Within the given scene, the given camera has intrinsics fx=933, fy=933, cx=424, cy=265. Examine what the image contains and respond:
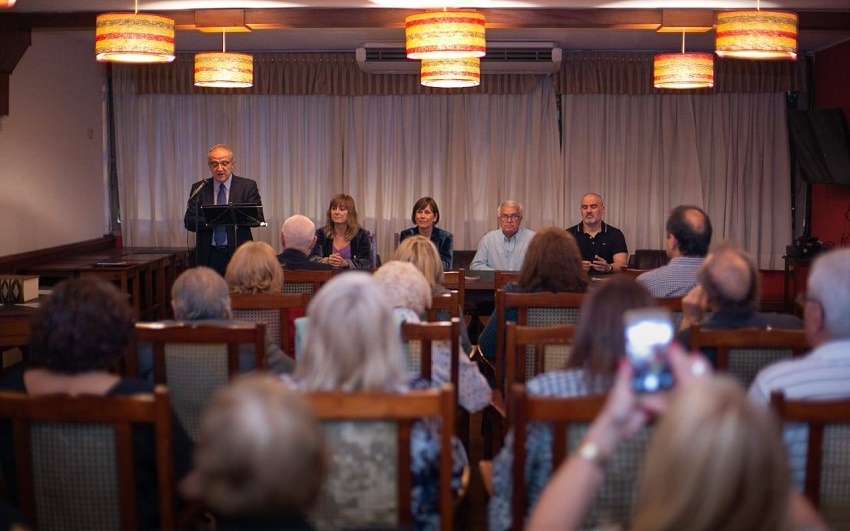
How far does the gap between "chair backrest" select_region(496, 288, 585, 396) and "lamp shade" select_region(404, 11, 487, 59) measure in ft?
4.51

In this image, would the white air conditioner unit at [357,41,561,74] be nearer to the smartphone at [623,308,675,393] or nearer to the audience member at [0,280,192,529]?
the audience member at [0,280,192,529]

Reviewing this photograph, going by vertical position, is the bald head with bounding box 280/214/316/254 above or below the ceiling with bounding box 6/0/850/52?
below

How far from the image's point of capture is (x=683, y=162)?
30.0 feet

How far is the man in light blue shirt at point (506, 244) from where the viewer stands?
262 inches

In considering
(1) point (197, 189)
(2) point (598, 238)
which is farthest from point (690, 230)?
(1) point (197, 189)

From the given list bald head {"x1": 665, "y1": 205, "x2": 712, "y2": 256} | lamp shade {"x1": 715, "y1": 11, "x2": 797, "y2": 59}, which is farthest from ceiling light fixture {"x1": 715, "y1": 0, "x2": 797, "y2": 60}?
bald head {"x1": 665, "y1": 205, "x2": 712, "y2": 256}

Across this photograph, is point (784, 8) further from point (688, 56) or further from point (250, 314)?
point (250, 314)

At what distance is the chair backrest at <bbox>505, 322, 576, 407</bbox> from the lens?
3043mm

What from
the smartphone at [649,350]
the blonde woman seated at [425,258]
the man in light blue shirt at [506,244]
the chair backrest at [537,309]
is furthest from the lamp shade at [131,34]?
the smartphone at [649,350]

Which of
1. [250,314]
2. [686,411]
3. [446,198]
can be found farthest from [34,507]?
[446,198]

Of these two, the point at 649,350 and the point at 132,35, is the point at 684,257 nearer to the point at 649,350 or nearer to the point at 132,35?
the point at 649,350

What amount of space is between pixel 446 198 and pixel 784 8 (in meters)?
3.76

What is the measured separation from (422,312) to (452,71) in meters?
2.33

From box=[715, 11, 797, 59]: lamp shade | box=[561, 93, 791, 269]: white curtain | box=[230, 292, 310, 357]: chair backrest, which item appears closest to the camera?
box=[230, 292, 310, 357]: chair backrest
